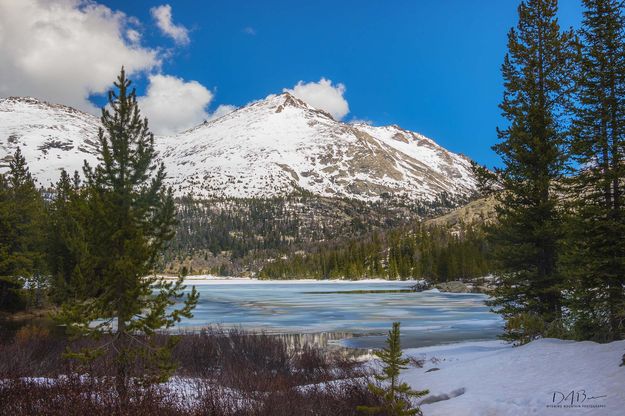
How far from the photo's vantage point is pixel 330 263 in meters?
160

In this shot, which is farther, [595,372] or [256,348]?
[256,348]

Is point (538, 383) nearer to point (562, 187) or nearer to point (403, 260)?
point (562, 187)

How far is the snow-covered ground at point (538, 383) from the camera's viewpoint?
27.8 feet

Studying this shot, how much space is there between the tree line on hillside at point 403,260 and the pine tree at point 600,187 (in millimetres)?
83074

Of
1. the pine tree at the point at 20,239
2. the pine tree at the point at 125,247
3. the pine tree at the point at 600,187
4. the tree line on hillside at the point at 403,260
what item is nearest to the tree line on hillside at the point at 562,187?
the pine tree at the point at 600,187

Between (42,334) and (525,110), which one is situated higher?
(525,110)

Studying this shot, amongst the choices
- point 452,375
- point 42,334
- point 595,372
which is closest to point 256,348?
point 452,375

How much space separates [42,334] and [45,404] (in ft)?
56.5

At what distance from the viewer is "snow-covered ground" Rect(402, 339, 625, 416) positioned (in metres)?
8.46

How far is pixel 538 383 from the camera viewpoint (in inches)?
391

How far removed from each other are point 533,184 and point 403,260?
11746cm

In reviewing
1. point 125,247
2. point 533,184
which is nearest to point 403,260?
point 533,184

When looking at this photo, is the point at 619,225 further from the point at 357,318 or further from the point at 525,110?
the point at 357,318

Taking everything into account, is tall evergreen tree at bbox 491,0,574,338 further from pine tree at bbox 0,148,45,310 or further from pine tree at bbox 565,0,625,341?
pine tree at bbox 0,148,45,310
